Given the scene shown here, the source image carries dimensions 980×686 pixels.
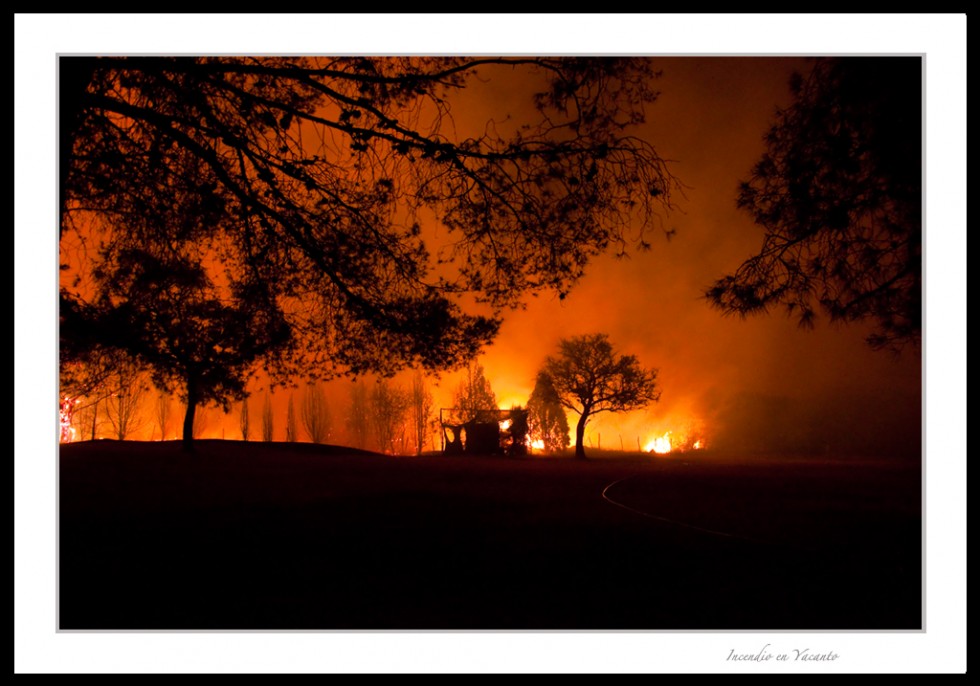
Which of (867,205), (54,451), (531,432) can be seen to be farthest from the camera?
(531,432)

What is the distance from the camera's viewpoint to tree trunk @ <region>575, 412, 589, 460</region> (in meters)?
3.61

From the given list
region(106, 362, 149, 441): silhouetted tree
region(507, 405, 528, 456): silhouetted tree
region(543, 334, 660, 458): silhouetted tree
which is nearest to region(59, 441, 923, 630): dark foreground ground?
region(106, 362, 149, 441): silhouetted tree

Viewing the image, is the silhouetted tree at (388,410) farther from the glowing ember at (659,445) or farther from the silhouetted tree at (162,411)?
the glowing ember at (659,445)

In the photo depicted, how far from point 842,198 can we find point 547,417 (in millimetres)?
2590

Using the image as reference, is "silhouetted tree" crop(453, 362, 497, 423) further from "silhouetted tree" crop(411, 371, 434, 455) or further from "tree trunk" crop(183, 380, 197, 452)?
"tree trunk" crop(183, 380, 197, 452)

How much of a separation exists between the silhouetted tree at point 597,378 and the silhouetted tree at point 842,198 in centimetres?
71

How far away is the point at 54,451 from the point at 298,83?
2398 millimetres

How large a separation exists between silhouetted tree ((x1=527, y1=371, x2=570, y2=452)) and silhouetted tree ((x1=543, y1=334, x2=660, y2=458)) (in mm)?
76

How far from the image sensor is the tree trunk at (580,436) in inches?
142

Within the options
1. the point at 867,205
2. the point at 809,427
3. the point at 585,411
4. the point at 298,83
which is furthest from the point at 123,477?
the point at 867,205

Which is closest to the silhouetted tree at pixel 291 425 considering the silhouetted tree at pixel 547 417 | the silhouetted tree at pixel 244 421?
the silhouetted tree at pixel 244 421

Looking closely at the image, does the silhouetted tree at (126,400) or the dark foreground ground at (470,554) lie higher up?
the silhouetted tree at (126,400)

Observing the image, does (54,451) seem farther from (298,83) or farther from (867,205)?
(867,205)

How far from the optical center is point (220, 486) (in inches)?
136
